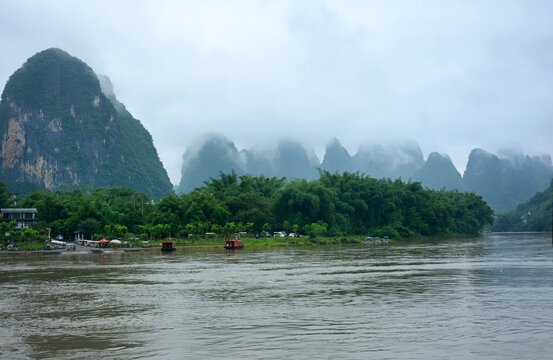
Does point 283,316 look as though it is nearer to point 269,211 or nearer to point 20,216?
point 269,211

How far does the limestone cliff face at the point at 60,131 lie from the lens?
383 feet

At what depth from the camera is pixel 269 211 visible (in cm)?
6425

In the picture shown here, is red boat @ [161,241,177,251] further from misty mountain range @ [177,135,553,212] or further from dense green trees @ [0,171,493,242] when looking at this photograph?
misty mountain range @ [177,135,553,212]

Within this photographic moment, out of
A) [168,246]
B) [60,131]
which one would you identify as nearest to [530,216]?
[168,246]

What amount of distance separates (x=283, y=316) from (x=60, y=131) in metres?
121

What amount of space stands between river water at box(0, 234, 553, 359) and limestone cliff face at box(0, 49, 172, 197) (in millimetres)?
103550

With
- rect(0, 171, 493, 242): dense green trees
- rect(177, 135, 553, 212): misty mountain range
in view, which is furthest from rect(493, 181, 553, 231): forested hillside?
rect(177, 135, 553, 212): misty mountain range

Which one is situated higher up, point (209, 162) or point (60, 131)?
point (60, 131)

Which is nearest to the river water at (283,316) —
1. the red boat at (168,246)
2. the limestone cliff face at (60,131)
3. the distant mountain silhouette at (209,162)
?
the red boat at (168,246)

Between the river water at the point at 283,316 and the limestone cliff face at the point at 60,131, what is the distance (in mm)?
103550

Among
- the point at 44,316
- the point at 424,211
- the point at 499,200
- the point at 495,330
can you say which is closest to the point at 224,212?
the point at 424,211

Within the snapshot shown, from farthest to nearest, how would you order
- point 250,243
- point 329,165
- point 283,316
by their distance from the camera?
point 329,165
point 250,243
point 283,316

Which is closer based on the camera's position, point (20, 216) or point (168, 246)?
point (168, 246)

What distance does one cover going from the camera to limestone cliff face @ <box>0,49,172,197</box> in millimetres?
116750
